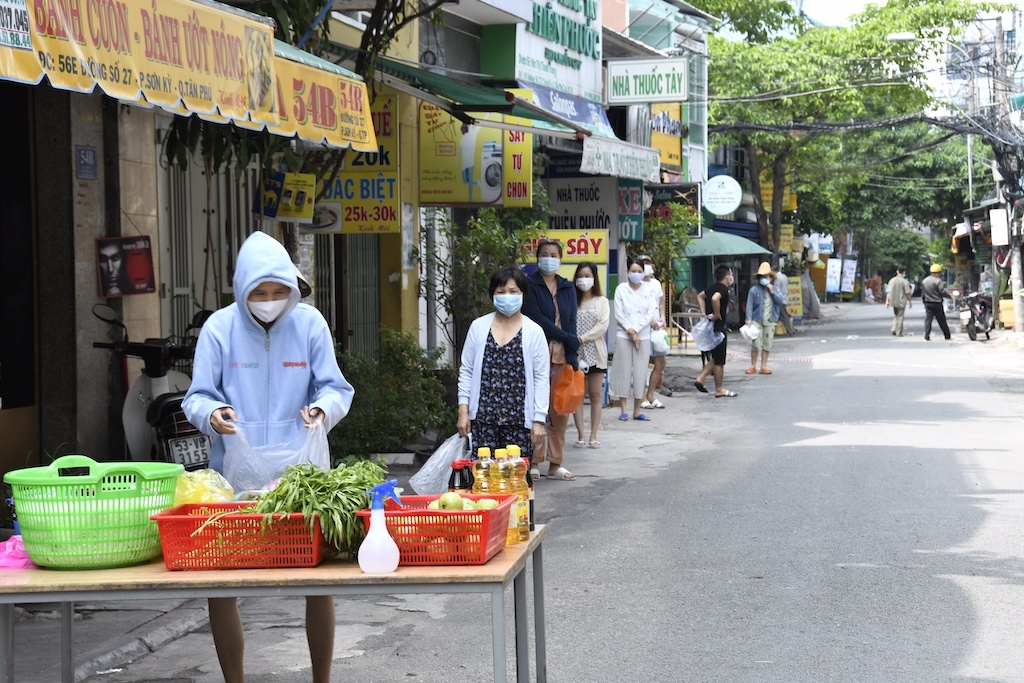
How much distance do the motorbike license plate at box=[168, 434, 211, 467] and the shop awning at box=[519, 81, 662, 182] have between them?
815 centimetres

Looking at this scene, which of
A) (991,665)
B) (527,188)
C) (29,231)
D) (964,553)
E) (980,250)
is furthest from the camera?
(980,250)

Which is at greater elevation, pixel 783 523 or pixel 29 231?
pixel 29 231

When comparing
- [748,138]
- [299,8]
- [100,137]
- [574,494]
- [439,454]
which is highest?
[748,138]

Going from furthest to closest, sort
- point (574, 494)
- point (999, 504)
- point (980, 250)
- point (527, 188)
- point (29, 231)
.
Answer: point (980, 250) < point (527, 188) < point (574, 494) < point (999, 504) < point (29, 231)

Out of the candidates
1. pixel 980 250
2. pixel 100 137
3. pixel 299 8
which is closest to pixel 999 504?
pixel 299 8

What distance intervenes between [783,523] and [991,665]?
3407 millimetres

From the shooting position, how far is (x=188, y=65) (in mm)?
6258

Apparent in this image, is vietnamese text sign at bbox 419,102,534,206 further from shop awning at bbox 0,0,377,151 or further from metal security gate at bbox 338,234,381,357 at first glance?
shop awning at bbox 0,0,377,151

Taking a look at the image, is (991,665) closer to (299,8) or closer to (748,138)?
(299,8)

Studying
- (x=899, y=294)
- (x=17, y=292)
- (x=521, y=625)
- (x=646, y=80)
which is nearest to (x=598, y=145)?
(x=646, y=80)

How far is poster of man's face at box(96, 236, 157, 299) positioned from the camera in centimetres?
889

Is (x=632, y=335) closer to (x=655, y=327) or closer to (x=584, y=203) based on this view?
(x=655, y=327)

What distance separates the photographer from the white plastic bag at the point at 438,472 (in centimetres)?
777

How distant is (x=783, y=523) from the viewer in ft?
29.7
